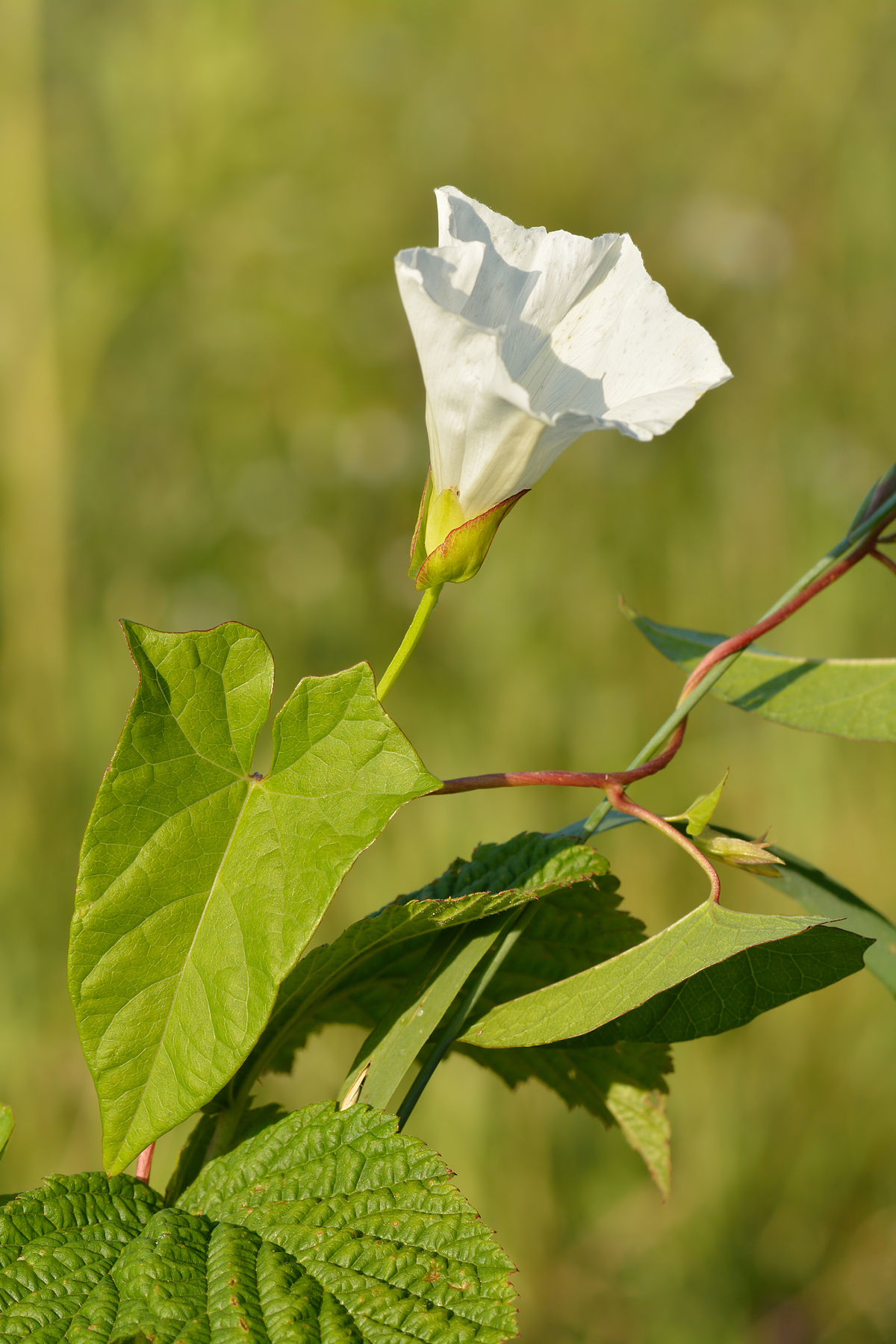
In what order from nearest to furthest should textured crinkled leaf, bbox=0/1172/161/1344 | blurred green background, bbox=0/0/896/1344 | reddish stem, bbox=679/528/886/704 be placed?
1. textured crinkled leaf, bbox=0/1172/161/1344
2. reddish stem, bbox=679/528/886/704
3. blurred green background, bbox=0/0/896/1344

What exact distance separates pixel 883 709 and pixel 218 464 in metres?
1.51

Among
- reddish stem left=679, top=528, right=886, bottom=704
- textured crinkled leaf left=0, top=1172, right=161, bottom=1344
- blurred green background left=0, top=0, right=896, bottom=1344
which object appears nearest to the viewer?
textured crinkled leaf left=0, top=1172, right=161, bottom=1344

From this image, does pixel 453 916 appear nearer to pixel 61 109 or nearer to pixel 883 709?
pixel 883 709

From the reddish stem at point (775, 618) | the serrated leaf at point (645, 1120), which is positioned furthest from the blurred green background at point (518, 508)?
the reddish stem at point (775, 618)

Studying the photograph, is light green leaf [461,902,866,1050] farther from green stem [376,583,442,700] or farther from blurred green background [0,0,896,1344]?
blurred green background [0,0,896,1344]

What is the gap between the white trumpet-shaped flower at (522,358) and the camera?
351 millimetres

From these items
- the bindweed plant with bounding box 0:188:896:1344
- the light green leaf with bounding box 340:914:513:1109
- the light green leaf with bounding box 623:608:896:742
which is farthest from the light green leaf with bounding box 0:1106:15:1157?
the light green leaf with bounding box 623:608:896:742

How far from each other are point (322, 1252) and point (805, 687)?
306mm

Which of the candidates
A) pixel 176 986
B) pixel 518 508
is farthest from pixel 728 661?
pixel 518 508

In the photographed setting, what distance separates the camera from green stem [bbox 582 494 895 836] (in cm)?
39

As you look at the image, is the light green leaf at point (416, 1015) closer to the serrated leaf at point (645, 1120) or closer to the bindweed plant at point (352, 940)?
the bindweed plant at point (352, 940)

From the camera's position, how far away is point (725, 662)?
16.4 inches

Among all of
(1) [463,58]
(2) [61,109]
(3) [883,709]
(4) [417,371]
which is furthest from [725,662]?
(1) [463,58]

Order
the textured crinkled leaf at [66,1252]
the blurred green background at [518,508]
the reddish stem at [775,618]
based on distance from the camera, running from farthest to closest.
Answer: the blurred green background at [518,508] < the reddish stem at [775,618] < the textured crinkled leaf at [66,1252]
